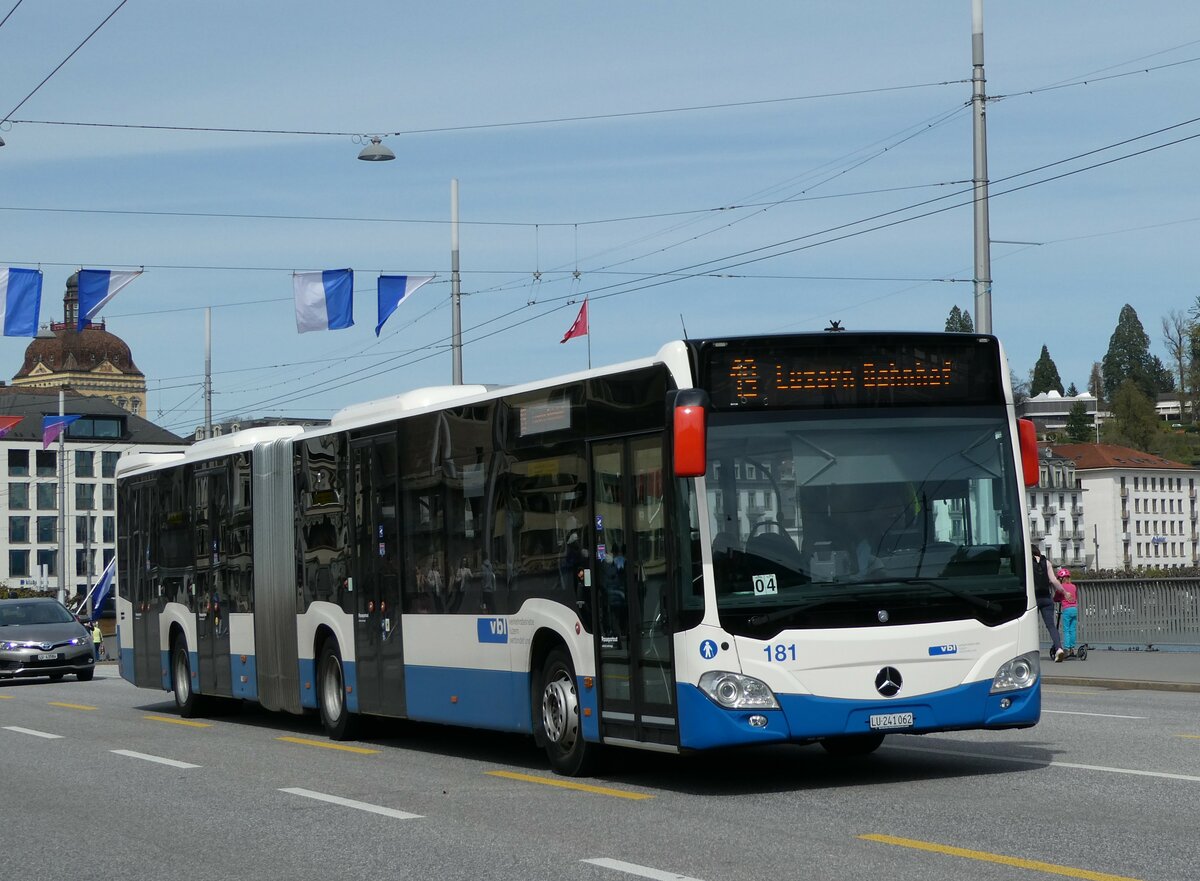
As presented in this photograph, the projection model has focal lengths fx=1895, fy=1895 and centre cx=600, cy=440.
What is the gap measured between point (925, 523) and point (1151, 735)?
4.22 meters

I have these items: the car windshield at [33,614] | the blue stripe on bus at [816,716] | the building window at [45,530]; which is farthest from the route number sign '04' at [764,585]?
the building window at [45,530]

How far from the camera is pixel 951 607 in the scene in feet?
38.6

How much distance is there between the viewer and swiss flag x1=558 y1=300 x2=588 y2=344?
3419 cm

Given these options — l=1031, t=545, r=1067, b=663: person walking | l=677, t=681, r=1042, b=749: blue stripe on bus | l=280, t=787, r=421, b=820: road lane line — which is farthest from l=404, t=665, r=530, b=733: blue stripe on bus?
l=1031, t=545, r=1067, b=663: person walking

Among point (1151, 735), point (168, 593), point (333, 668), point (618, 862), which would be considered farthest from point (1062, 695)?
point (618, 862)

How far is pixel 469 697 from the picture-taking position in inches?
581

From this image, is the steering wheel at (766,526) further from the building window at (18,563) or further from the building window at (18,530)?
the building window at (18,563)

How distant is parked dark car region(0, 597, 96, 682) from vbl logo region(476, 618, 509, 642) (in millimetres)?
19277

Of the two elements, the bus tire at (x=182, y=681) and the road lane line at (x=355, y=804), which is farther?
the bus tire at (x=182, y=681)

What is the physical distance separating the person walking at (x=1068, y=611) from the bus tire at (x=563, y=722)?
609 inches

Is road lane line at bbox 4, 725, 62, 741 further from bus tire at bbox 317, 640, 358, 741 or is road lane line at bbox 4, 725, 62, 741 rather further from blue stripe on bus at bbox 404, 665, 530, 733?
blue stripe on bus at bbox 404, 665, 530, 733

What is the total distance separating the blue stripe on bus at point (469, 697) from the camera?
13945 millimetres

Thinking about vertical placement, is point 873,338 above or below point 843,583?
above

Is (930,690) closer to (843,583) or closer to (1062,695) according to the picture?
(843,583)
